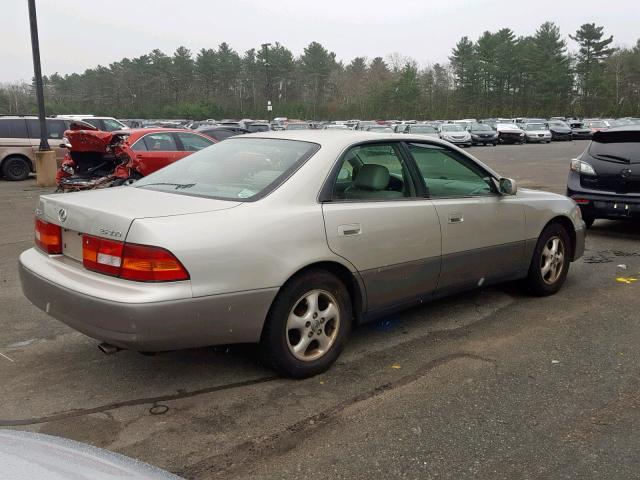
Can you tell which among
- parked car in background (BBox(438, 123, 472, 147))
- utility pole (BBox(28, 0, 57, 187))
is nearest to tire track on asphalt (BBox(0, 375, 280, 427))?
utility pole (BBox(28, 0, 57, 187))

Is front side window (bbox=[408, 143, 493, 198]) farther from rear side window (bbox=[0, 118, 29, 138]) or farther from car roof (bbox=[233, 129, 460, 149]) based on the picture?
rear side window (bbox=[0, 118, 29, 138])

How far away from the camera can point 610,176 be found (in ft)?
26.2

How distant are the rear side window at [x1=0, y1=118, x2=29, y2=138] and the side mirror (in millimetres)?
15342

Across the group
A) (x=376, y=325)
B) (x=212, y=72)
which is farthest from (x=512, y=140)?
(x=212, y=72)

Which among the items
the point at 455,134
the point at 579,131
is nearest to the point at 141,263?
the point at 455,134

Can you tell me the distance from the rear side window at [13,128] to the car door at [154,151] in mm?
6400

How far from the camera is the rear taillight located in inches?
120

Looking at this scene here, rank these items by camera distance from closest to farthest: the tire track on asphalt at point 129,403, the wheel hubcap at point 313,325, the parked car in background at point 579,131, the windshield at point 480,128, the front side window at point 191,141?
the tire track on asphalt at point 129,403 → the wheel hubcap at point 313,325 → the front side window at point 191,141 → the windshield at point 480,128 → the parked car in background at point 579,131

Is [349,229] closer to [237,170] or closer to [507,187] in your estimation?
[237,170]

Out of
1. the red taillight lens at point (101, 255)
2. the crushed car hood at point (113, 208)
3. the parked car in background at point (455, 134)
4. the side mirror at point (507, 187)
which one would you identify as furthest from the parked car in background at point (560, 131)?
the red taillight lens at point (101, 255)

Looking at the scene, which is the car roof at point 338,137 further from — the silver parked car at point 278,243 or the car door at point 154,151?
the car door at point 154,151

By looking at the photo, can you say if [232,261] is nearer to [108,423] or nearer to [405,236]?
[108,423]

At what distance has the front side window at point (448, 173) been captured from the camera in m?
4.46

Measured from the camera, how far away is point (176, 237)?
3.09m
